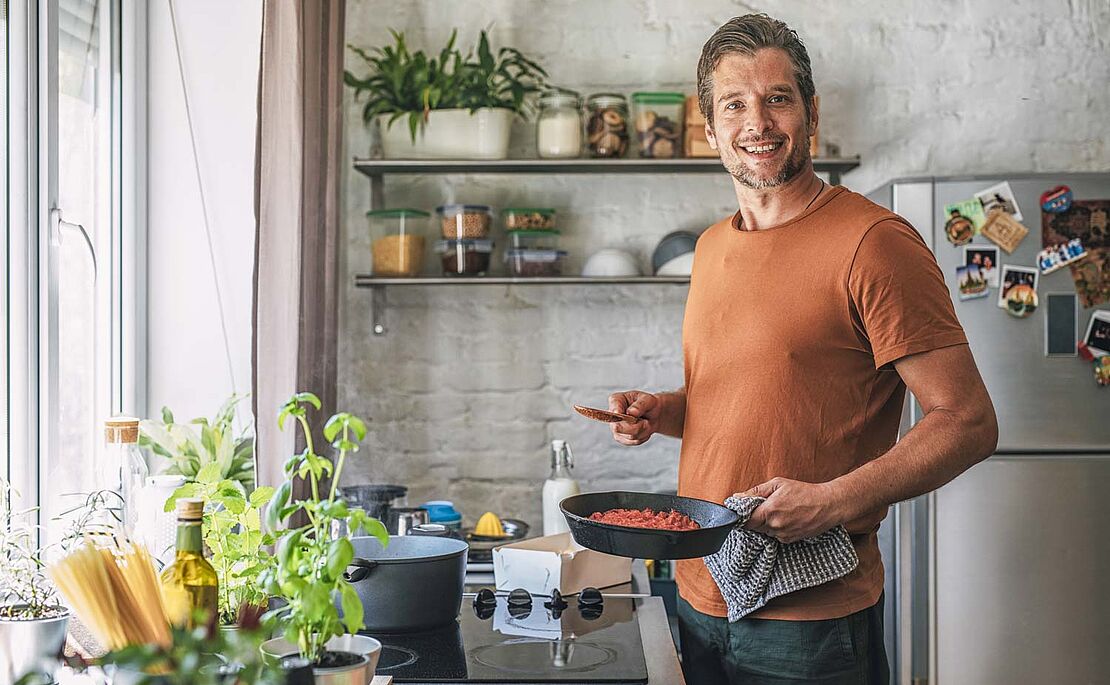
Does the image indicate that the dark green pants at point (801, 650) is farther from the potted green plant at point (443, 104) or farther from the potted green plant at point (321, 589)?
the potted green plant at point (443, 104)

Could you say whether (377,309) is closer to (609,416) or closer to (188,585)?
(609,416)

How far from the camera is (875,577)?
61.9 inches

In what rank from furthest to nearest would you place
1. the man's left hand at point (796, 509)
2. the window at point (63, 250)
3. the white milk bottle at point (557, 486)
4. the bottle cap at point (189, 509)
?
the white milk bottle at point (557, 486) → the window at point (63, 250) → the man's left hand at point (796, 509) → the bottle cap at point (189, 509)

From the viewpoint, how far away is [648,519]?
1457mm

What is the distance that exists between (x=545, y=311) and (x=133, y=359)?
1150 millimetres

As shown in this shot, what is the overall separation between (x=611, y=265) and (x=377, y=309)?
2.13 ft

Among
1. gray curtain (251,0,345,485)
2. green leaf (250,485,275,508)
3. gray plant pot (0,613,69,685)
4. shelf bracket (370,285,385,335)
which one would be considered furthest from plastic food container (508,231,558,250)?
gray plant pot (0,613,69,685)

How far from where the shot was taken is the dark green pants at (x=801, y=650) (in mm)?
1519

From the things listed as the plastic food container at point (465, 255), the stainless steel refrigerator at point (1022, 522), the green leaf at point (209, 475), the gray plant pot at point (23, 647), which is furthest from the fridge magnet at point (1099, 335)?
the gray plant pot at point (23, 647)

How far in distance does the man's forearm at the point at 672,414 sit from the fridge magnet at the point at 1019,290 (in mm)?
945

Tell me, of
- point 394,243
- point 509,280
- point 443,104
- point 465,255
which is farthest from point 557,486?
point 443,104

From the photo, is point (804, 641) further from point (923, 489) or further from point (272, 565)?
point (272, 565)

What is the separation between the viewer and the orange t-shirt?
1483 millimetres

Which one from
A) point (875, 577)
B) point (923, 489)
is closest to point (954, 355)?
point (923, 489)
